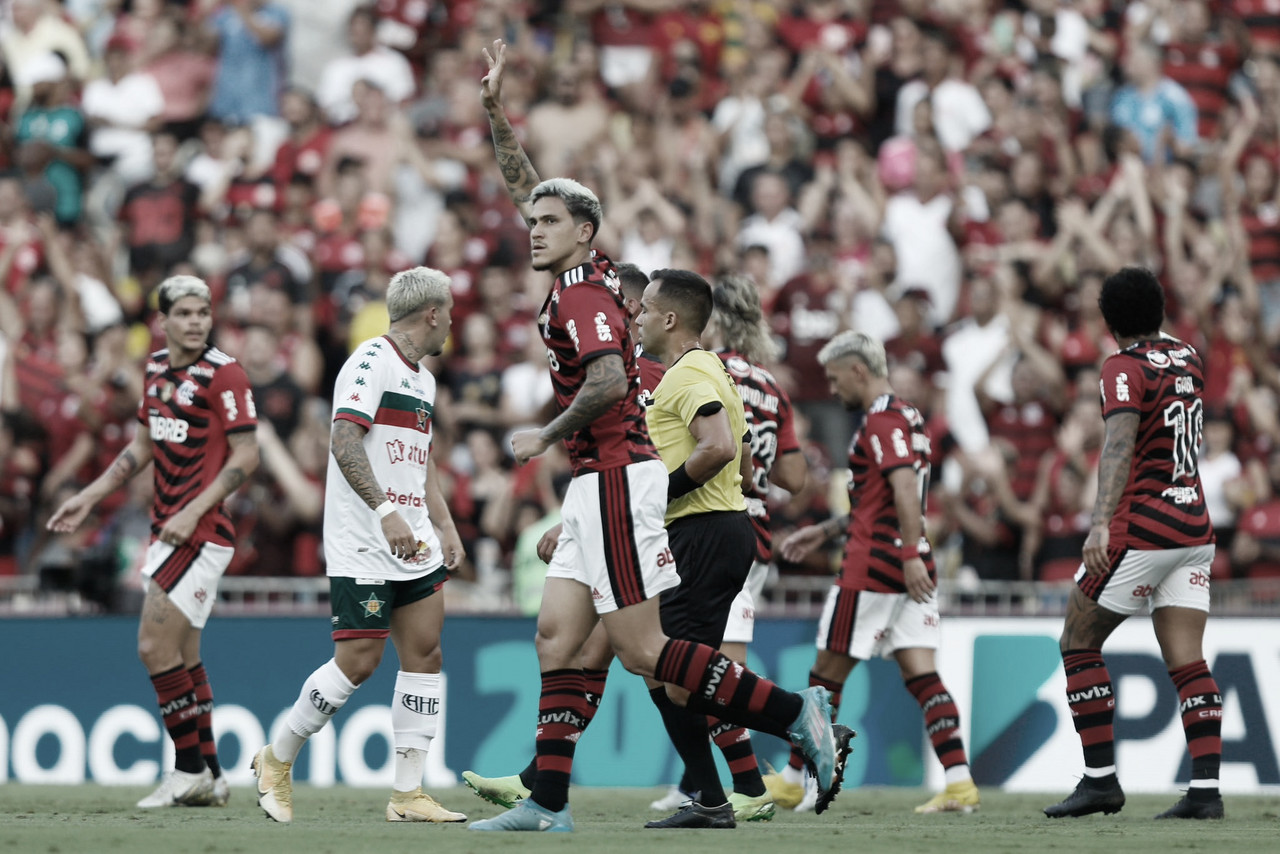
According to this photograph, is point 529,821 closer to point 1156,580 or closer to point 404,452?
point 404,452

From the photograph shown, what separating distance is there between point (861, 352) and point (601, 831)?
349 cm

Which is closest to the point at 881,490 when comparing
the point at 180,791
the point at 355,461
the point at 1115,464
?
the point at 1115,464

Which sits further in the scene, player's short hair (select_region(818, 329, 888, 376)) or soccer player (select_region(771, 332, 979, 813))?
player's short hair (select_region(818, 329, 888, 376))

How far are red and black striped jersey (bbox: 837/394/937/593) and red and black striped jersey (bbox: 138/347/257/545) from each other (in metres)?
3.40

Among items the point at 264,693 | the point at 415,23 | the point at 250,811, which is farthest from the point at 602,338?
the point at 415,23

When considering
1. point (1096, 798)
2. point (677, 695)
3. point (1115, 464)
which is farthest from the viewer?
point (1096, 798)

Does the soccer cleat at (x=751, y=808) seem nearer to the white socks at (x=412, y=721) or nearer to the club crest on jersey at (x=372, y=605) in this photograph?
the white socks at (x=412, y=721)

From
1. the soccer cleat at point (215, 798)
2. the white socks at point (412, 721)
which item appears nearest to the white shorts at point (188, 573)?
the soccer cleat at point (215, 798)

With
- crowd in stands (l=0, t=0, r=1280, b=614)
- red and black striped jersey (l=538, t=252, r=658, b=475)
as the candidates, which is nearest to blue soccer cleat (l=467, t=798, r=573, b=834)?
red and black striped jersey (l=538, t=252, r=658, b=475)

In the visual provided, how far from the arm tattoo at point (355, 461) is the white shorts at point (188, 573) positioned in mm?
1638

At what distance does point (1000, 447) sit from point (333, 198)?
6868mm

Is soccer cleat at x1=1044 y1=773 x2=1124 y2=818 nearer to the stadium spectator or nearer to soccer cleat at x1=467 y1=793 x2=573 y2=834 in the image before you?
soccer cleat at x1=467 y1=793 x2=573 y2=834

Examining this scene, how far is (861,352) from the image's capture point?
10070 mm

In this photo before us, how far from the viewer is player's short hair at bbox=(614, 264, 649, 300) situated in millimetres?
9367
